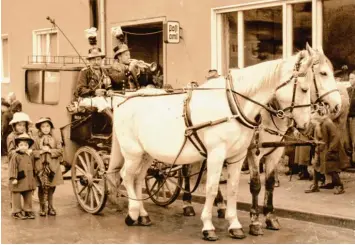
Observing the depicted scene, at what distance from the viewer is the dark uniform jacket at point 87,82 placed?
9719 millimetres

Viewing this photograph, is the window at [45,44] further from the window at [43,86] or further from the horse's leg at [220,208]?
the horse's leg at [220,208]

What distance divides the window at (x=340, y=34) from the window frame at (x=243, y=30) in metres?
0.12

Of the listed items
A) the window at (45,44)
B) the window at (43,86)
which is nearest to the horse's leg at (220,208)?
the window at (43,86)

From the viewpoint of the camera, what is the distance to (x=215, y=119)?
24.5 feet

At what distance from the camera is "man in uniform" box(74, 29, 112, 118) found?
9.46m

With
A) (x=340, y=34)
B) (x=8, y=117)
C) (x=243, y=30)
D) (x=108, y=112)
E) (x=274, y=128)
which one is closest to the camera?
(x=274, y=128)

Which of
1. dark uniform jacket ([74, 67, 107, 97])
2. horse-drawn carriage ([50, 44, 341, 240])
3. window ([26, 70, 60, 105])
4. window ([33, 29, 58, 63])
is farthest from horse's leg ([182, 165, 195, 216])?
window ([33, 29, 58, 63])

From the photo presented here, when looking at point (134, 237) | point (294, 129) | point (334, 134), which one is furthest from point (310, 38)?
point (134, 237)

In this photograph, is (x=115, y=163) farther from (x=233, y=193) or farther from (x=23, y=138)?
(x=233, y=193)

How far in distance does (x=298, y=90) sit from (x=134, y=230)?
8.80 feet

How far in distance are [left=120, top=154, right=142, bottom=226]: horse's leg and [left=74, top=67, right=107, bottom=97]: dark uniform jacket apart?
59.5 inches

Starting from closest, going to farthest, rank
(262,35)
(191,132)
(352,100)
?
(191,132)
(352,100)
(262,35)

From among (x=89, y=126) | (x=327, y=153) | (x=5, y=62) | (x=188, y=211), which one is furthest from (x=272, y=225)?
(x=5, y=62)

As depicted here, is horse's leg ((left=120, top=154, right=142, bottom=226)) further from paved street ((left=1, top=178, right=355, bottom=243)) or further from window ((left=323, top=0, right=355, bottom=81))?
window ((left=323, top=0, right=355, bottom=81))
